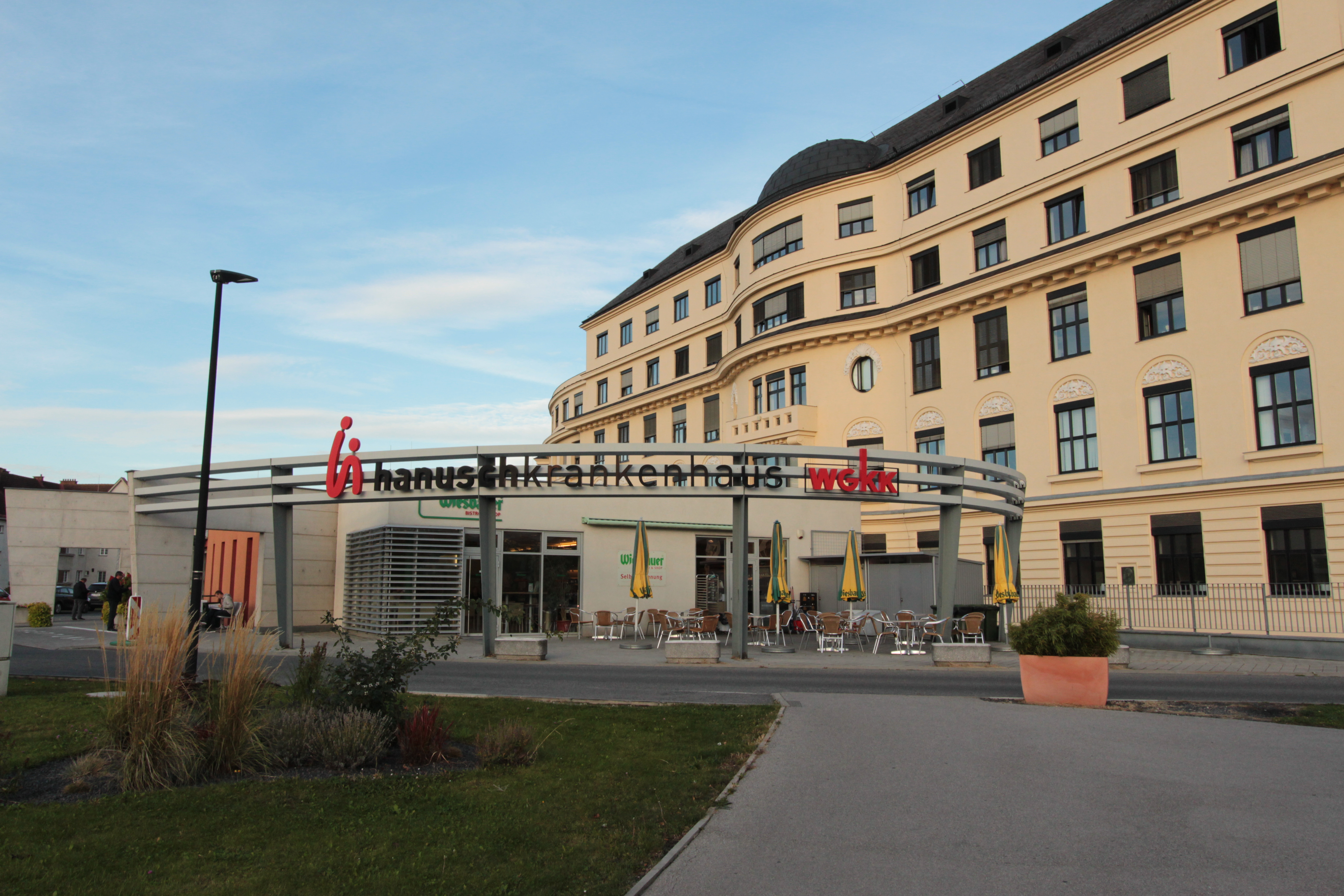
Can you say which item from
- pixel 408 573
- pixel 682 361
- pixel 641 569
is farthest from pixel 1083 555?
pixel 682 361

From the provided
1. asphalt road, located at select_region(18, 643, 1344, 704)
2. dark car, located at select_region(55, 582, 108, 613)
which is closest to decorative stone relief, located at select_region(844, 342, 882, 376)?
asphalt road, located at select_region(18, 643, 1344, 704)

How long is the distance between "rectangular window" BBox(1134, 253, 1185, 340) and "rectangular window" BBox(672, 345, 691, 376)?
24.0 m

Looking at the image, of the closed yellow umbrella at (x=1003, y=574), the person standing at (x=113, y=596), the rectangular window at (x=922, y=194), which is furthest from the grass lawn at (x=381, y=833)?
the rectangular window at (x=922, y=194)

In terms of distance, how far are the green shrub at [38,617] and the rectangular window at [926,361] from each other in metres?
30.7

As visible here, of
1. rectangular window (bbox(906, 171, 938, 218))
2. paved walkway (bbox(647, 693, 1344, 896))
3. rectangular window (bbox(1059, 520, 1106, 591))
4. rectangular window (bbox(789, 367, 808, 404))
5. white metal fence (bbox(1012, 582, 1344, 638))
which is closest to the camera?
paved walkway (bbox(647, 693, 1344, 896))

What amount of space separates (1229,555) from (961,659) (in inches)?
503

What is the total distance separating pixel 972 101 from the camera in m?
37.8

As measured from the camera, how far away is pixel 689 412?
4834 centimetres

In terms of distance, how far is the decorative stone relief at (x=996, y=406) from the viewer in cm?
3294

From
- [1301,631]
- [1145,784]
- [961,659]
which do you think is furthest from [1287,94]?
[1145,784]

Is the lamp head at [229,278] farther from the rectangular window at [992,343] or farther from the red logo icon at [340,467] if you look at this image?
the rectangular window at [992,343]

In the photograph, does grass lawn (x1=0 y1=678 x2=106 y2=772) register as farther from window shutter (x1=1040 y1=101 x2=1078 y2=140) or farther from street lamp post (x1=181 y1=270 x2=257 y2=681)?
window shutter (x1=1040 y1=101 x2=1078 y2=140)

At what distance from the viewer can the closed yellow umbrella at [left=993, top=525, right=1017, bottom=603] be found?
21.4 meters

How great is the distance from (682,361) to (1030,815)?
44347mm
